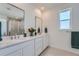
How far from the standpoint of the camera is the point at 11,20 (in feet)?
6.55

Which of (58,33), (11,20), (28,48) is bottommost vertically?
(28,48)

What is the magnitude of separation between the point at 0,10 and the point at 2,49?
0.80 meters

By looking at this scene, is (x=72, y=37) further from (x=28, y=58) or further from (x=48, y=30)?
(x=28, y=58)

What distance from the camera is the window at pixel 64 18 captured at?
183 centimetres

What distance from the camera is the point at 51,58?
1502mm

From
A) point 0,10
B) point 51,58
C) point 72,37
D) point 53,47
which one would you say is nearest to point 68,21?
point 72,37

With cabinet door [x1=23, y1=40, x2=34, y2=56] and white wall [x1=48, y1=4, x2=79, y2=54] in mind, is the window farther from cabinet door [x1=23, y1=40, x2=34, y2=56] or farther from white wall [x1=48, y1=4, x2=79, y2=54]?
cabinet door [x1=23, y1=40, x2=34, y2=56]

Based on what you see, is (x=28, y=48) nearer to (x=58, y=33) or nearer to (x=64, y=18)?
(x=58, y=33)

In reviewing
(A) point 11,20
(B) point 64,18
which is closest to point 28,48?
(A) point 11,20

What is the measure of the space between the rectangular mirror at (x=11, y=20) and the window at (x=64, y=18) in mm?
994

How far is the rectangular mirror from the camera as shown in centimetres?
178

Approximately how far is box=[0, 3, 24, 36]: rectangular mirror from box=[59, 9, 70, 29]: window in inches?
39.1

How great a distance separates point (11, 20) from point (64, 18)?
108 cm

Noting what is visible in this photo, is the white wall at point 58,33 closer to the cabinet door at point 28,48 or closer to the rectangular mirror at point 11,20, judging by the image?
the cabinet door at point 28,48
